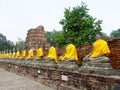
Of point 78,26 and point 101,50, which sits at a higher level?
point 78,26

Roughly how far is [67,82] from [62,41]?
1430 centimetres

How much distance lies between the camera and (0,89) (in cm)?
900

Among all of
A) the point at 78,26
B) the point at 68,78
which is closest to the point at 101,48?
the point at 68,78

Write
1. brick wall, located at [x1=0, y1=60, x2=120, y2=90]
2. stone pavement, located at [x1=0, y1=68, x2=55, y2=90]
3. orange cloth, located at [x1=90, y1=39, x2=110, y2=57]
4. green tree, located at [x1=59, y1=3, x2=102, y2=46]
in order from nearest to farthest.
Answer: brick wall, located at [x1=0, y1=60, x2=120, y2=90] → orange cloth, located at [x1=90, y1=39, x2=110, y2=57] → stone pavement, located at [x1=0, y1=68, x2=55, y2=90] → green tree, located at [x1=59, y1=3, x2=102, y2=46]

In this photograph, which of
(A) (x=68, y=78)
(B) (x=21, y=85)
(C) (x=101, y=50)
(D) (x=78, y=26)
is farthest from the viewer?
(D) (x=78, y=26)

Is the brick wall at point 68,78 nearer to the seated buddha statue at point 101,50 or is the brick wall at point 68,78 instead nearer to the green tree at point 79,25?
the seated buddha statue at point 101,50

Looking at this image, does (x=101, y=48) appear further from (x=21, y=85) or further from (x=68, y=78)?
(x=21, y=85)

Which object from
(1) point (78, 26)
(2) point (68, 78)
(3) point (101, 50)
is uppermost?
(1) point (78, 26)

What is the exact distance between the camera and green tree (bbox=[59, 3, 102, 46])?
21203 mm

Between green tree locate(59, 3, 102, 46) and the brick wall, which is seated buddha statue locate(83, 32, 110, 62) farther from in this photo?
green tree locate(59, 3, 102, 46)

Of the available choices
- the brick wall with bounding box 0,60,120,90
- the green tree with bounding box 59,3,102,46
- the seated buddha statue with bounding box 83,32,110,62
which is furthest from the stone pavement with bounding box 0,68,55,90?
the green tree with bounding box 59,3,102,46

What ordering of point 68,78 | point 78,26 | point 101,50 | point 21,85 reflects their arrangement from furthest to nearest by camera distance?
point 78,26 → point 21,85 → point 68,78 → point 101,50

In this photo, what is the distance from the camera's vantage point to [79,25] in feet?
71.0

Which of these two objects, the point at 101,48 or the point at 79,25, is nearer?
the point at 101,48
